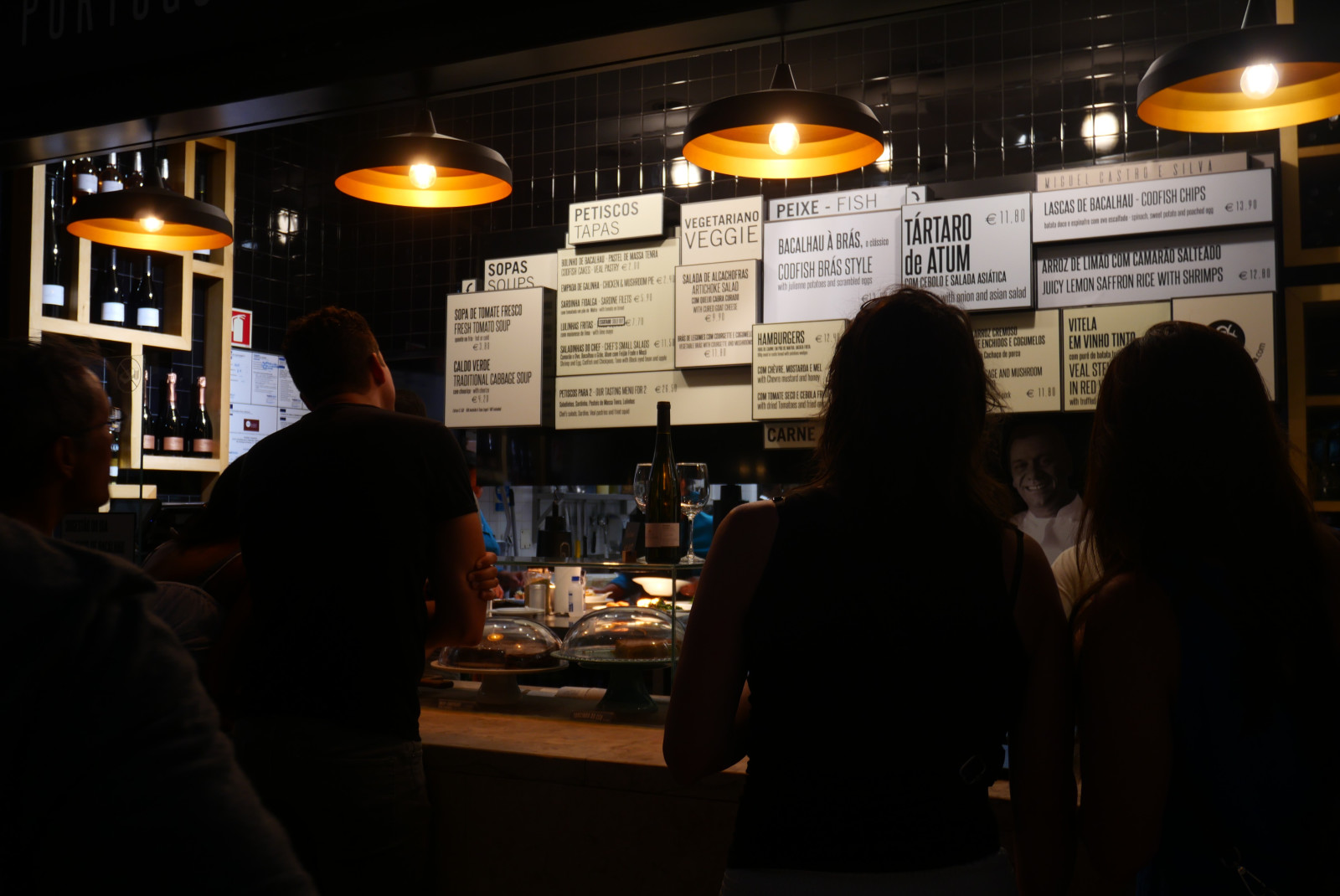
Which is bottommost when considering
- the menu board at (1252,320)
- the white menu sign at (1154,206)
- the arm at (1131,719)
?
the arm at (1131,719)

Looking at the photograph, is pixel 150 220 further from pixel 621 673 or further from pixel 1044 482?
pixel 1044 482

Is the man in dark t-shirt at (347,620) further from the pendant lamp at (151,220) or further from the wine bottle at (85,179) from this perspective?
the wine bottle at (85,179)

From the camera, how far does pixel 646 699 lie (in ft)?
7.27

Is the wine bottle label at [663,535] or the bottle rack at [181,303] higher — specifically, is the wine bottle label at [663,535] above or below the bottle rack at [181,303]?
below

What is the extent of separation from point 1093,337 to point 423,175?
2.49 m

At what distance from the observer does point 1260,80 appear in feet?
7.52

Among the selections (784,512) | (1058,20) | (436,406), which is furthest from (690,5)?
(436,406)

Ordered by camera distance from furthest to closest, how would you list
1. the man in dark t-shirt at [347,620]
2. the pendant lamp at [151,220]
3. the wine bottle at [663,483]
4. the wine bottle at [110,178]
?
the wine bottle at [110,178]
the pendant lamp at [151,220]
the wine bottle at [663,483]
the man in dark t-shirt at [347,620]

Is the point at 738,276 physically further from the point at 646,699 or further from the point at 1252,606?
the point at 1252,606

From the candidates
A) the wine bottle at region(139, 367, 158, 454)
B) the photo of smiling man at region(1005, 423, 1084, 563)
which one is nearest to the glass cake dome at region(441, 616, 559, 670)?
the photo of smiling man at region(1005, 423, 1084, 563)

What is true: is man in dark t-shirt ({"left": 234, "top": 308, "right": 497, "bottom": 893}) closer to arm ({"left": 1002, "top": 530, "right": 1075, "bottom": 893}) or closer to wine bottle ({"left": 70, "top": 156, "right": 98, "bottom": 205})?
arm ({"left": 1002, "top": 530, "right": 1075, "bottom": 893})

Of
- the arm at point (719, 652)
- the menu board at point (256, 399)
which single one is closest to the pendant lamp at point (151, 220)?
the menu board at point (256, 399)

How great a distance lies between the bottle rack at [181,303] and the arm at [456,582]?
2.23 metres

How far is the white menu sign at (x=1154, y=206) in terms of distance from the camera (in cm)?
366
